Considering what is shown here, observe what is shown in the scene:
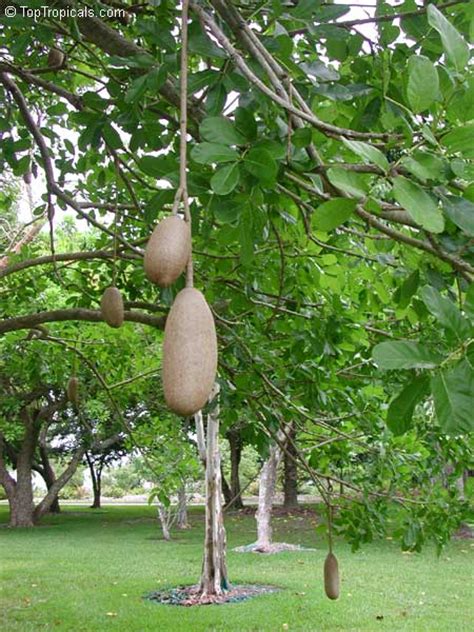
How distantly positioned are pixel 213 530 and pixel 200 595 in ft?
2.46

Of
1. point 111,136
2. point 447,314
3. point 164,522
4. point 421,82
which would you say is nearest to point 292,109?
point 421,82

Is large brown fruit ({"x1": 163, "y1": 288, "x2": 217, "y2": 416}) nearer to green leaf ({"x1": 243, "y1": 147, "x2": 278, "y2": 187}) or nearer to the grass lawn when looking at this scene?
green leaf ({"x1": 243, "y1": 147, "x2": 278, "y2": 187})

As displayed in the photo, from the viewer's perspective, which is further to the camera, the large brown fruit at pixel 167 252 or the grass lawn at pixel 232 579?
the grass lawn at pixel 232 579

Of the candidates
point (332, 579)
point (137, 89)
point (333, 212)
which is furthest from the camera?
point (332, 579)

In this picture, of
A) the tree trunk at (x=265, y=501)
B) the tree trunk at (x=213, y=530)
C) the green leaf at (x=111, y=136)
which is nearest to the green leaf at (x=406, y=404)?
the green leaf at (x=111, y=136)

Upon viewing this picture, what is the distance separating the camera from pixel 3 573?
9883 millimetres

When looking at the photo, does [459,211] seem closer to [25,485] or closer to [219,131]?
[219,131]

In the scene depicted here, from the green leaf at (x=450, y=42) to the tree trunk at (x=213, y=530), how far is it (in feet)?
21.7

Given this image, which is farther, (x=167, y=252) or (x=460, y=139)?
(x=460, y=139)

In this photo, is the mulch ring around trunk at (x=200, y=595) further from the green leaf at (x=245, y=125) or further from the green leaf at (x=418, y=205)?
the green leaf at (x=418, y=205)

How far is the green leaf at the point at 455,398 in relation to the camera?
91cm

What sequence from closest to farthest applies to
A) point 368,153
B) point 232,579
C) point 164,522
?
point 368,153 → point 232,579 → point 164,522

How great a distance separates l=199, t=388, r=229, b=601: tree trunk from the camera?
7574mm

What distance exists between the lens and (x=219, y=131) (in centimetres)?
110
